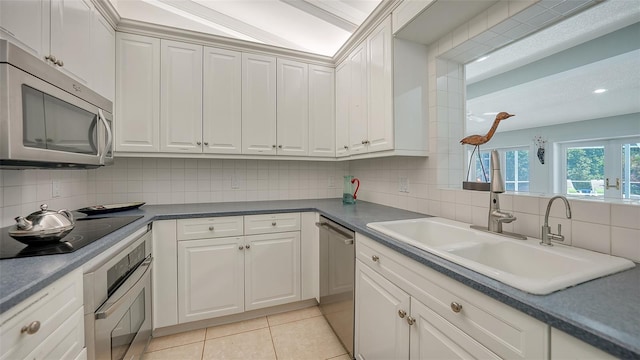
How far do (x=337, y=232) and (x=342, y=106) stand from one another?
1262mm

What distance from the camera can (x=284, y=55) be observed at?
2314mm

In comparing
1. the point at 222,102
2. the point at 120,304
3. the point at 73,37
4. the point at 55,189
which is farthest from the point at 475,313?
the point at 55,189

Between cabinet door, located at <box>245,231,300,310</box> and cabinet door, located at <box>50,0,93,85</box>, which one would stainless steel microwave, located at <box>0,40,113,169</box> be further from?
cabinet door, located at <box>245,231,300,310</box>

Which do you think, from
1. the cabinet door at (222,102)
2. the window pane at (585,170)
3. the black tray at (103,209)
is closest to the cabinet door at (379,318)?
the cabinet door at (222,102)

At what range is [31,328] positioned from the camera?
2.24ft

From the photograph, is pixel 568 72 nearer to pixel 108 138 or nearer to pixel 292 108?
pixel 292 108

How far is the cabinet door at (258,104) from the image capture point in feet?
7.25

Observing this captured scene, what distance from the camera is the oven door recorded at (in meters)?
1.03

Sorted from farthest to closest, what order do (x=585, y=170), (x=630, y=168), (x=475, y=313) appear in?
(x=585, y=170) → (x=630, y=168) → (x=475, y=313)

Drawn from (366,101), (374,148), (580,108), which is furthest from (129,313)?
(580,108)

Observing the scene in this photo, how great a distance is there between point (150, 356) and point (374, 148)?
6.86ft

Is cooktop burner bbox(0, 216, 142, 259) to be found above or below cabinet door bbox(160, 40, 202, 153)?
below

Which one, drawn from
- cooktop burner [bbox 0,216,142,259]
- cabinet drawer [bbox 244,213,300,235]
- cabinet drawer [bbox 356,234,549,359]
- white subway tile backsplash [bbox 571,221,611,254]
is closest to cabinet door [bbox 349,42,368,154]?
cabinet drawer [bbox 244,213,300,235]

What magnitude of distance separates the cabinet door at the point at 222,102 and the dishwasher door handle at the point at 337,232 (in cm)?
100
